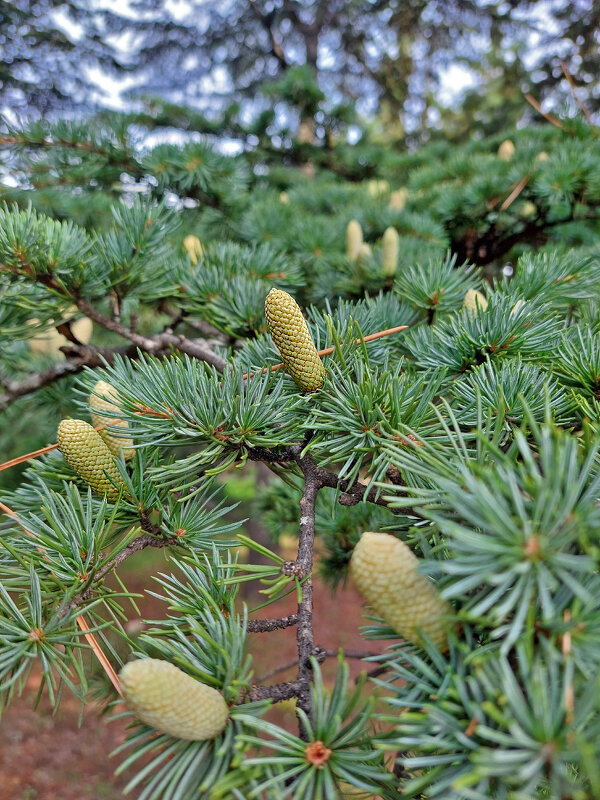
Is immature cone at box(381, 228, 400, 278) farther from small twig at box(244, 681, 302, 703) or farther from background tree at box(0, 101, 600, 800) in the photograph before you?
small twig at box(244, 681, 302, 703)

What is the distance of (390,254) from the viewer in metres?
0.90

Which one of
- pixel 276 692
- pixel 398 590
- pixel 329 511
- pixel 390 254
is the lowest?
pixel 329 511

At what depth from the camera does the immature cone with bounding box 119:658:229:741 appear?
0.29m

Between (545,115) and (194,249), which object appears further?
(545,115)

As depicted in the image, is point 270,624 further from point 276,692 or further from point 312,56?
point 312,56

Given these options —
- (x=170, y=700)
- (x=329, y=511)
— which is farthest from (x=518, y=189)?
(x=170, y=700)

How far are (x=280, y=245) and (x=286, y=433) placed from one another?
786mm

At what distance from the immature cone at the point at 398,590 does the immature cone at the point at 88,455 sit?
0.86 ft

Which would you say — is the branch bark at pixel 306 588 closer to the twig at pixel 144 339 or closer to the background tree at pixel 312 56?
the twig at pixel 144 339

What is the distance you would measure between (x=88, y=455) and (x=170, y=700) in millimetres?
258

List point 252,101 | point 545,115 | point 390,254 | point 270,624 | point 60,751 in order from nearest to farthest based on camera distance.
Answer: point 270,624, point 390,254, point 545,115, point 60,751, point 252,101

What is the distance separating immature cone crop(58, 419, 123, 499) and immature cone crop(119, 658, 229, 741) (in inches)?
7.9

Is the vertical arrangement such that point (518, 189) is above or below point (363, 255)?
above

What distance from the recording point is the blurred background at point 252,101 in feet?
4.52
